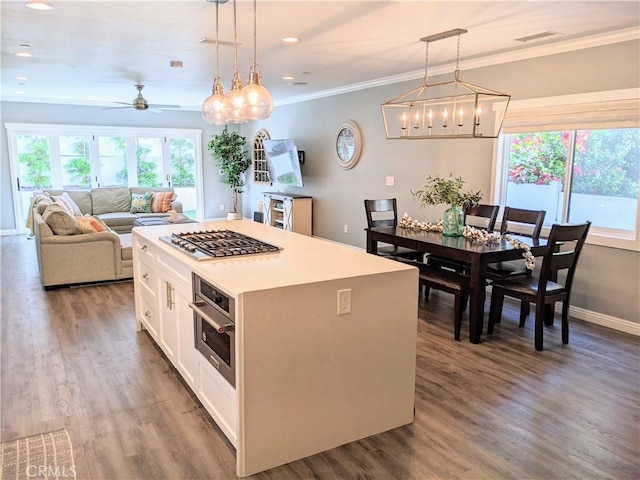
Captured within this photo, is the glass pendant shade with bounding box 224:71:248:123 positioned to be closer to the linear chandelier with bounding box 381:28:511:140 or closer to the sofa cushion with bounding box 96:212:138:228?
the linear chandelier with bounding box 381:28:511:140

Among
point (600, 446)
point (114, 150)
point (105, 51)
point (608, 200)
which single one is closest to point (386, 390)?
point (600, 446)

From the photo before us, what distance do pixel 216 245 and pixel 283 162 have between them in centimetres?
583

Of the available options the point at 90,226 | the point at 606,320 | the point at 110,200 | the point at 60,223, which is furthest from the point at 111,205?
the point at 606,320

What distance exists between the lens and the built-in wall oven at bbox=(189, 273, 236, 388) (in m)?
2.17

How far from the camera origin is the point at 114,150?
9523 mm

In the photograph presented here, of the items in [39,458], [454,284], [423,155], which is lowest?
[39,458]

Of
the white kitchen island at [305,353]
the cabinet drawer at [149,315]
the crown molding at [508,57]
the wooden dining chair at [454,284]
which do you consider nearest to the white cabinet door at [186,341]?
the white kitchen island at [305,353]

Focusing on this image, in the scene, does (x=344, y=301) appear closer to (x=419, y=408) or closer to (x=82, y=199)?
(x=419, y=408)

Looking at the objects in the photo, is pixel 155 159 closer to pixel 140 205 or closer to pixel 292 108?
pixel 140 205

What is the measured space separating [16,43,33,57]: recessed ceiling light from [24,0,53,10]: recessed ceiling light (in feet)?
4.50

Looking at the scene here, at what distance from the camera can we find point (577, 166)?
454 cm

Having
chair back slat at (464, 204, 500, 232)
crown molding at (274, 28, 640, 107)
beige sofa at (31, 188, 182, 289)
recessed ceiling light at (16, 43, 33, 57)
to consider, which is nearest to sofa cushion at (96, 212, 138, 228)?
beige sofa at (31, 188, 182, 289)

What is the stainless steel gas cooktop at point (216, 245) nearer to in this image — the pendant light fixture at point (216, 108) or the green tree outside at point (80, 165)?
the pendant light fixture at point (216, 108)

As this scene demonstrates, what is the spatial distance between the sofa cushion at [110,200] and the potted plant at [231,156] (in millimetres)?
1911
